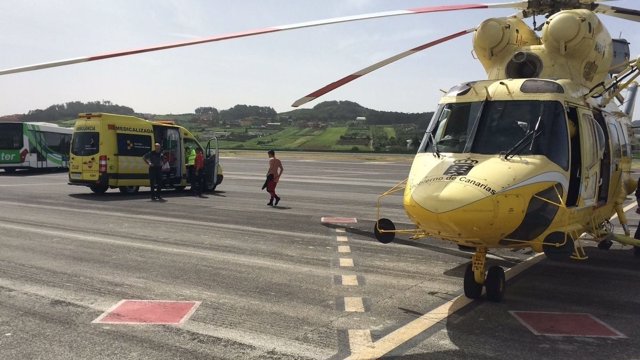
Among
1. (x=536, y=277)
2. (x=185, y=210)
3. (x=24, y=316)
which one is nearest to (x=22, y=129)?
(x=185, y=210)

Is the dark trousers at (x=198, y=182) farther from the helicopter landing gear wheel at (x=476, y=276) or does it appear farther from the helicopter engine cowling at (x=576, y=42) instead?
the helicopter landing gear wheel at (x=476, y=276)

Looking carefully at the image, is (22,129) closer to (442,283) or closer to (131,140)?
(131,140)

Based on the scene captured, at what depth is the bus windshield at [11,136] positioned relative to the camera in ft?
95.3

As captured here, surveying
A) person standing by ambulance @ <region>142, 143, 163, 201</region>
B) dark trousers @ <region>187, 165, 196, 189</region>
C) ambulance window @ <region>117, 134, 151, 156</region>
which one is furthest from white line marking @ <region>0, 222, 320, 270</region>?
dark trousers @ <region>187, 165, 196, 189</region>

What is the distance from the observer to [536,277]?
761 cm

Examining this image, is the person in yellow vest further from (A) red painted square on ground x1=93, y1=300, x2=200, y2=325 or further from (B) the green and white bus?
(B) the green and white bus

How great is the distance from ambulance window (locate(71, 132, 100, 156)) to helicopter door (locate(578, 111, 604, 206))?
15740 millimetres

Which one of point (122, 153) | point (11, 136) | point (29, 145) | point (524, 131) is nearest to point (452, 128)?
point (524, 131)

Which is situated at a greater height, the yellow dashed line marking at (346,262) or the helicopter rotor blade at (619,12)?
the helicopter rotor blade at (619,12)

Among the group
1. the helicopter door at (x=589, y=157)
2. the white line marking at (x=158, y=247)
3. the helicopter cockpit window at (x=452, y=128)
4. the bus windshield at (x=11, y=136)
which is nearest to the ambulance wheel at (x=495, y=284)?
the helicopter cockpit window at (x=452, y=128)

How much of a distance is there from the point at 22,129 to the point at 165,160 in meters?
15.5

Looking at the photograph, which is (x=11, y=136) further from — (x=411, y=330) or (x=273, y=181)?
(x=411, y=330)

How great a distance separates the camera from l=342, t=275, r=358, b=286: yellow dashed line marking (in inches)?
279

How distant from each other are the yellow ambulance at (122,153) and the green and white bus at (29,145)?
1310 centimetres
